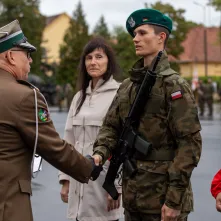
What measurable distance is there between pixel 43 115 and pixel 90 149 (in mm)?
1469

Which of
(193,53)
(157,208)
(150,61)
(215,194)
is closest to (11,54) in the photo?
(150,61)

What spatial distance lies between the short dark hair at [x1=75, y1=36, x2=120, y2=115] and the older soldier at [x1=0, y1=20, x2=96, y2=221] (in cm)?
156

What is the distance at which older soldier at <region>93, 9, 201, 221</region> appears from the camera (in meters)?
3.72

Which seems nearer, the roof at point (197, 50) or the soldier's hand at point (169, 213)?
the soldier's hand at point (169, 213)

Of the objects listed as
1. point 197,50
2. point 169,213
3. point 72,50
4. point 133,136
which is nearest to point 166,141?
point 133,136

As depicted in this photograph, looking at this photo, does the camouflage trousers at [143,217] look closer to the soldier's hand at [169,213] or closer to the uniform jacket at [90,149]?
the soldier's hand at [169,213]

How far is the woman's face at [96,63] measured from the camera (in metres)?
5.06

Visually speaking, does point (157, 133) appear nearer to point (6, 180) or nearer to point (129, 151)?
point (129, 151)

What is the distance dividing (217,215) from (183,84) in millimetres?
4333

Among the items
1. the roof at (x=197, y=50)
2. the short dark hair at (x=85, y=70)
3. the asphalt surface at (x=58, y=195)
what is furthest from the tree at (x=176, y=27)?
the roof at (x=197, y=50)

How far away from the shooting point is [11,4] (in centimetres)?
5200

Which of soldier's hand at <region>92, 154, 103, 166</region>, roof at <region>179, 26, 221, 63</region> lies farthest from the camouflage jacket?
roof at <region>179, 26, 221, 63</region>

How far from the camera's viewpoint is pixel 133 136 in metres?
3.90

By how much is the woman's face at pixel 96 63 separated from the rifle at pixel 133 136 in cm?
110
